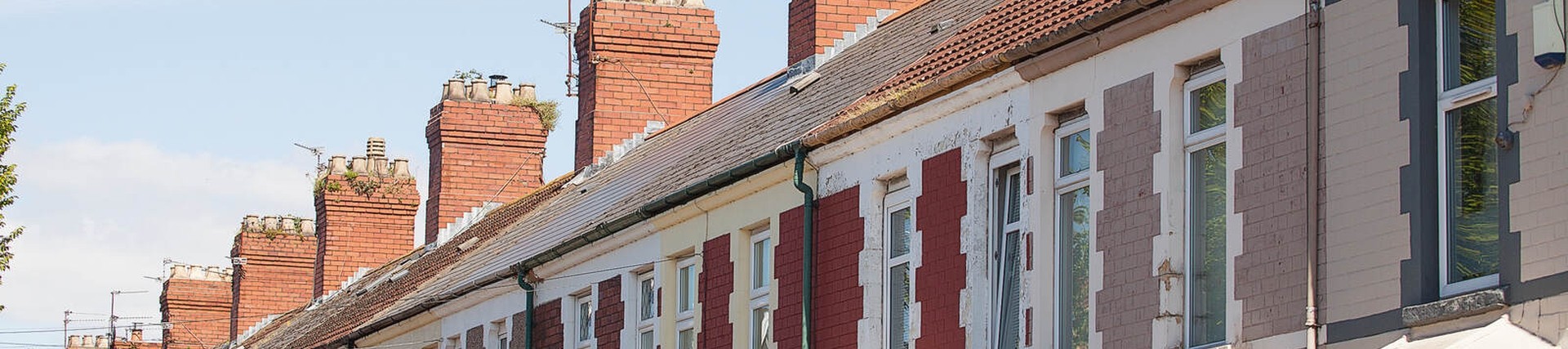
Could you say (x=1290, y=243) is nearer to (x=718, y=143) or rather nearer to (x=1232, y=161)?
(x=1232, y=161)

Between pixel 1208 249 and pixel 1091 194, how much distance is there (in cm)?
126

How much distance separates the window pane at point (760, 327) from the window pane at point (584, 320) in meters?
4.50

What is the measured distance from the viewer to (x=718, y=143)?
26203 millimetres

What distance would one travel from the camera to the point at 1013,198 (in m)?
17.9

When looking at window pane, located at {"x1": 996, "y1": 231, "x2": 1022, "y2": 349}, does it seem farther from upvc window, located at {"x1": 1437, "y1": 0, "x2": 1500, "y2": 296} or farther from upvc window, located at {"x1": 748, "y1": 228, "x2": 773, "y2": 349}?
upvc window, located at {"x1": 1437, "y1": 0, "x2": 1500, "y2": 296}

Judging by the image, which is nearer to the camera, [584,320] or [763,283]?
[763,283]

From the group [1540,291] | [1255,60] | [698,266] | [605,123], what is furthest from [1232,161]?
[605,123]

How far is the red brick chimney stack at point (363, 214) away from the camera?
50.3 meters

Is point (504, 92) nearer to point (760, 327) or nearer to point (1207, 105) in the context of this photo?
point (760, 327)

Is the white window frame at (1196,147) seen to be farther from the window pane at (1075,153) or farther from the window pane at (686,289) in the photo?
the window pane at (686,289)

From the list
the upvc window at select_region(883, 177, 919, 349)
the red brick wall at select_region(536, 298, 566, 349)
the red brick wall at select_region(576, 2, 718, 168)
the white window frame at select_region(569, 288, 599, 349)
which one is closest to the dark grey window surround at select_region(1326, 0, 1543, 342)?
the upvc window at select_region(883, 177, 919, 349)

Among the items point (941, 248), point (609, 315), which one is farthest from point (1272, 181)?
point (609, 315)

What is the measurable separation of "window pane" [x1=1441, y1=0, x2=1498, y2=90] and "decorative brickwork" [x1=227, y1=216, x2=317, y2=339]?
44696 mm

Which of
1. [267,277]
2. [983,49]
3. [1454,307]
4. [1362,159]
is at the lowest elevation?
[1454,307]
